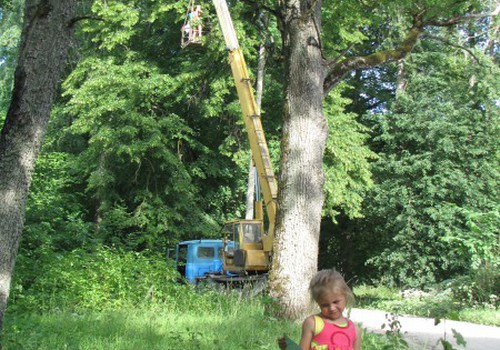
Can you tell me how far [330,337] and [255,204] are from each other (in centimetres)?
1332

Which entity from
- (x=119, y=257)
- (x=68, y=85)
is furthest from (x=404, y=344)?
(x=68, y=85)

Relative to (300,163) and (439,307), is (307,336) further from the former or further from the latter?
(300,163)

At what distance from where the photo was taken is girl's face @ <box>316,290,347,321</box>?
3475 millimetres

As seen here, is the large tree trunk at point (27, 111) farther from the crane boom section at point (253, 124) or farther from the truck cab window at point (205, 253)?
the truck cab window at point (205, 253)

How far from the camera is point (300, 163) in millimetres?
9820

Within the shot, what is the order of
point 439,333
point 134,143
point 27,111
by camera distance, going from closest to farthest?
point 27,111, point 439,333, point 134,143

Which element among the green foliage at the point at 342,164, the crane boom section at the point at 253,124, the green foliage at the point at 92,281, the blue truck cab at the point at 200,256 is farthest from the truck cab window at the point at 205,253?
the green foliage at the point at 92,281

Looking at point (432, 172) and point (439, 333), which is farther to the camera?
point (432, 172)

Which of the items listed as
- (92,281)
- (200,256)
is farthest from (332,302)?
(200,256)

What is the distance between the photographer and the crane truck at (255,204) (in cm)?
1410

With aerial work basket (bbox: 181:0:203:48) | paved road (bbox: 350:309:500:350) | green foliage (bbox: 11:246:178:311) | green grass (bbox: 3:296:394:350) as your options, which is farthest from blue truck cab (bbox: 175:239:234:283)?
green grass (bbox: 3:296:394:350)

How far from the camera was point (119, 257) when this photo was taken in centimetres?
1202

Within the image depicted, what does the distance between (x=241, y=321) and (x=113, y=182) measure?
15.2 meters

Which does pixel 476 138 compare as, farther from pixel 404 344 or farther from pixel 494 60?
pixel 404 344
